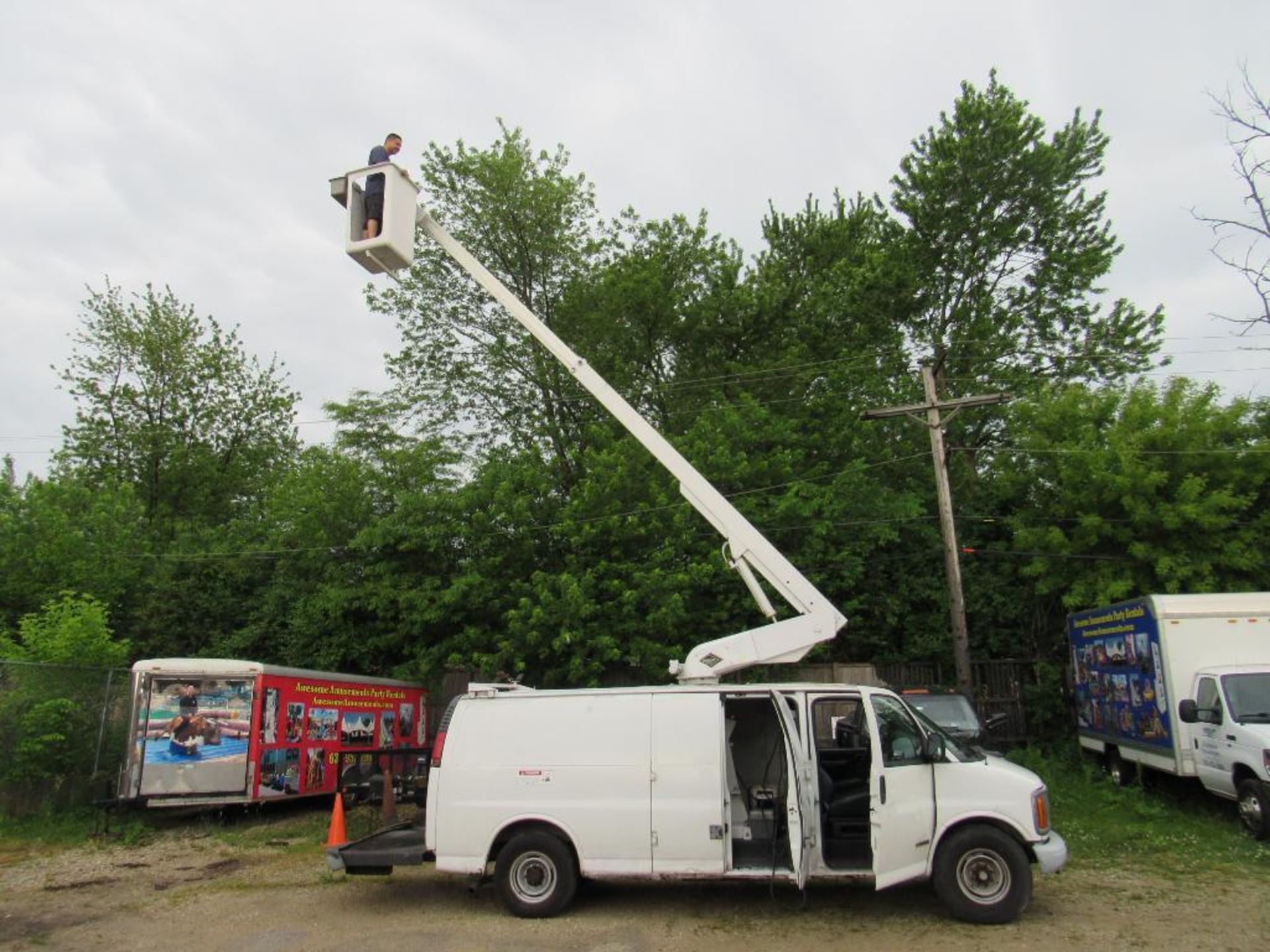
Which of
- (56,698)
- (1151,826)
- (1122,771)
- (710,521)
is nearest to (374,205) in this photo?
(710,521)

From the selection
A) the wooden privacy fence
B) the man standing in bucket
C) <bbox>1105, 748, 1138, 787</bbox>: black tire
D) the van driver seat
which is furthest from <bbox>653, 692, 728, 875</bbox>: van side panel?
the wooden privacy fence

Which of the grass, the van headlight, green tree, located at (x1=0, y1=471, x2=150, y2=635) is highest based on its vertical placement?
green tree, located at (x1=0, y1=471, x2=150, y2=635)

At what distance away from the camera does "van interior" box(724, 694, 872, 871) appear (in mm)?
7445

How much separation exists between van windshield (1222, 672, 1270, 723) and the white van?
508cm

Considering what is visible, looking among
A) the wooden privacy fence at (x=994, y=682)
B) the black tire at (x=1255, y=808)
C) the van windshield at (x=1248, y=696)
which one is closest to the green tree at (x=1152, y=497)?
the wooden privacy fence at (x=994, y=682)

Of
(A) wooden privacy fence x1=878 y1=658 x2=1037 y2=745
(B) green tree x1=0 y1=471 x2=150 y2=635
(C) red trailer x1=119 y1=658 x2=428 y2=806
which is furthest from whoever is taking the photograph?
(B) green tree x1=0 y1=471 x2=150 y2=635

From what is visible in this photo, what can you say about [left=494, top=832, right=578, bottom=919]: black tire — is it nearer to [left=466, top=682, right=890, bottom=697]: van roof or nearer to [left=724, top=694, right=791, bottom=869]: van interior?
[left=466, top=682, right=890, bottom=697]: van roof

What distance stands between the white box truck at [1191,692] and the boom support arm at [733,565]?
5.82 meters

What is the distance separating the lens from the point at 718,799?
24.1 ft

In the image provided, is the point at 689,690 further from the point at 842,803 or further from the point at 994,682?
the point at 994,682

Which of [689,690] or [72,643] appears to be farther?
[72,643]

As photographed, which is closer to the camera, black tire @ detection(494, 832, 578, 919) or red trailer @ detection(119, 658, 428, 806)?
black tire @ detection(494, 832, 578, 919)

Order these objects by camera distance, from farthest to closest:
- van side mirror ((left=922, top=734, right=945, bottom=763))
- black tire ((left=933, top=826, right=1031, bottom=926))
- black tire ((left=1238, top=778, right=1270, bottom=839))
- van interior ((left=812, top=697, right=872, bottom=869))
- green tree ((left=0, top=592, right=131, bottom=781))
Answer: green tree ((left=0, top=592, right=131, bottom=781))
black tire ((left=1238, top=778, right=1270, bottom=839))
van interior ((left=812, top=697, right=872, bottom=869))
van side mirror ((left=922, top=734, right=945, bottom=763))
black tire ((left=933, top=826, right=1031, bottom=926))

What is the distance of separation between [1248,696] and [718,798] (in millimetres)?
7913
